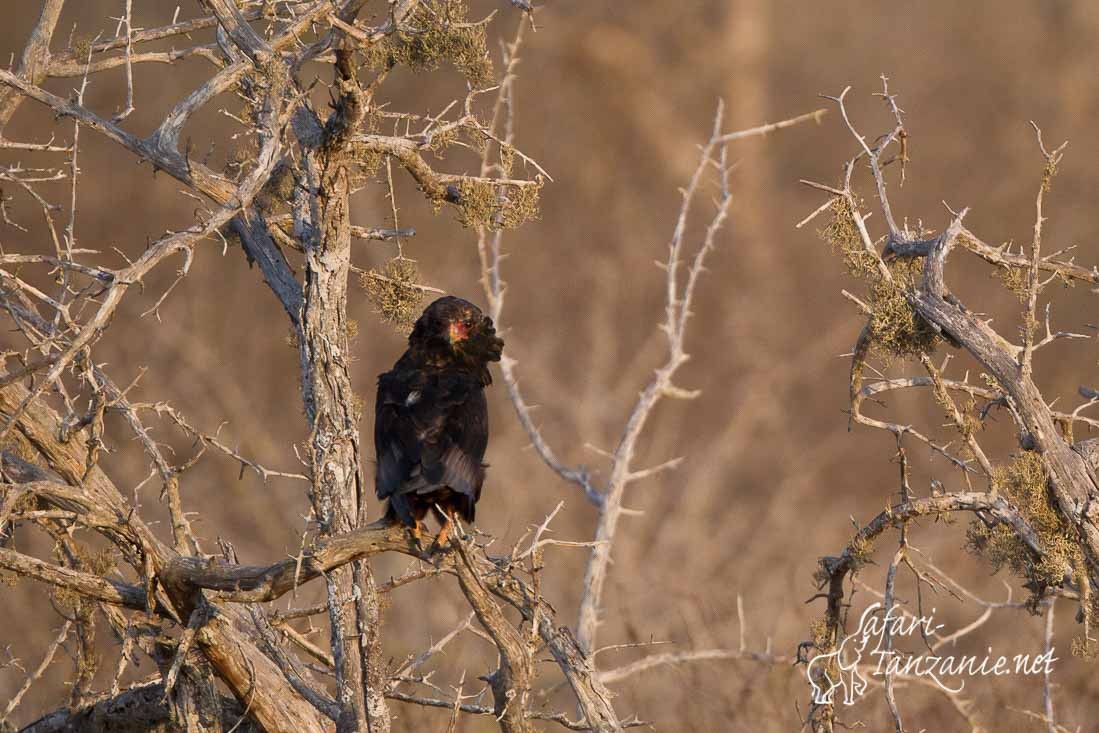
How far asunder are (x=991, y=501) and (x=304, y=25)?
7.15ft

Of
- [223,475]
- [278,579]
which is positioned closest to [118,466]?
[223,475]

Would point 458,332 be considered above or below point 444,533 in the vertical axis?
above

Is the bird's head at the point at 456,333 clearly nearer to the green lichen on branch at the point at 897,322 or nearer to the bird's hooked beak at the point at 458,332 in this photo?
the bird's hooked beak at the point at 458,332

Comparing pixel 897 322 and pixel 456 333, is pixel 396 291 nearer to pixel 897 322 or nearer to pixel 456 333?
pixel 456 333

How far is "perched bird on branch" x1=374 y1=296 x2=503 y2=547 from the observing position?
310 cm

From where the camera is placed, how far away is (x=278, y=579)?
3.11 m

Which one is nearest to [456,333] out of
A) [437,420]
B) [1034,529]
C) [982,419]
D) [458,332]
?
[458,332]

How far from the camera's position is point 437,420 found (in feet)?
10.6

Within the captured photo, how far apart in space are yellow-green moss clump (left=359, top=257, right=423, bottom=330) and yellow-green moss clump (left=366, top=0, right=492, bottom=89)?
585 mm

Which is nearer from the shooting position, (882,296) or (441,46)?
(882,296)

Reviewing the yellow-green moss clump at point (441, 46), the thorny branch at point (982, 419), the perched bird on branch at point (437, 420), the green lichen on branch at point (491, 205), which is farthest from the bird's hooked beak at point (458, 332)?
the thorny branch at point (982, 419)

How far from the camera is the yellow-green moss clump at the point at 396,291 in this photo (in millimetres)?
3705

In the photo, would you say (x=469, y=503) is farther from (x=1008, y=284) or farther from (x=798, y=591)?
(x=798, y=591)

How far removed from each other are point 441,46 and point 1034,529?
6.96 ft
